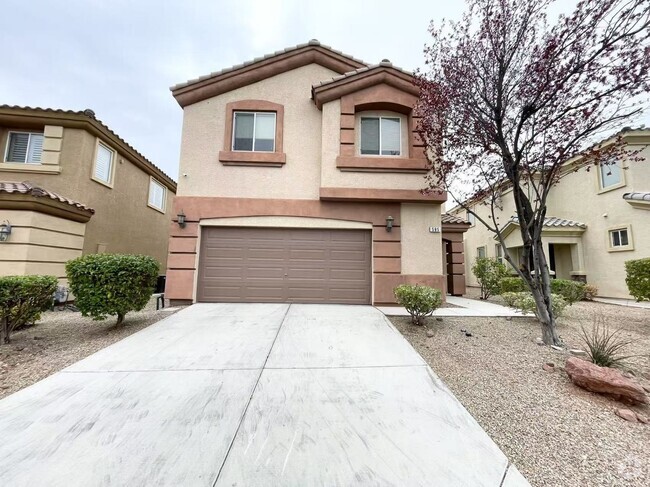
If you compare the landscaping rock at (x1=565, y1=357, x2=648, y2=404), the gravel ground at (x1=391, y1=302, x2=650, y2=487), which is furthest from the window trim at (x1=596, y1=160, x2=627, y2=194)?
the landscaping rock at (x1=565, y1=357, x2=648, y2=404)

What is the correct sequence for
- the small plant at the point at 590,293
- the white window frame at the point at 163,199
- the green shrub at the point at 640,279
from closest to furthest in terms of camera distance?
the green shrub at the point at 640,279, the small plant at the point at 590,293, the white window frame at the point at 163,199

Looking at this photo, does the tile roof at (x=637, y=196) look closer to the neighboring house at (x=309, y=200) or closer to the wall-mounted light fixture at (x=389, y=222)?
the neighboring house at (x=309, y=200)

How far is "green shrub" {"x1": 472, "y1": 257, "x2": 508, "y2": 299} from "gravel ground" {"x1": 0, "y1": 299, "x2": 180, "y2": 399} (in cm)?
1109

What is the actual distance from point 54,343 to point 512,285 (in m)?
13.1

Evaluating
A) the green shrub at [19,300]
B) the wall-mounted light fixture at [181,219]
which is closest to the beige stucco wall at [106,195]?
the wall-mounted light fixture at [181,219]

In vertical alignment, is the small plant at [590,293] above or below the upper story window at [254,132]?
below

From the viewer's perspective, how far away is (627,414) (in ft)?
9.09

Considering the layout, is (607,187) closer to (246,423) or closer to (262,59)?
(262,59)

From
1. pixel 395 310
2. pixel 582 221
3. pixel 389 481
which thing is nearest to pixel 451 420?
pixel 389 481

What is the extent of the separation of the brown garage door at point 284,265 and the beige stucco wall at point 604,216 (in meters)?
10.4

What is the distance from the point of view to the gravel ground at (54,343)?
373cm

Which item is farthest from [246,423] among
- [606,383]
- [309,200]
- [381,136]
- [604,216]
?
[604,216]

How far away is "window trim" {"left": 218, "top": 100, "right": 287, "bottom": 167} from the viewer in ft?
27.2

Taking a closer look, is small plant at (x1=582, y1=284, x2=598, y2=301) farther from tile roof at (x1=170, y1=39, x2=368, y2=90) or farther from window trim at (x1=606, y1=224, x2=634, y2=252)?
tile roof at (x1=170, y1=39, x2=368, y2=90)
